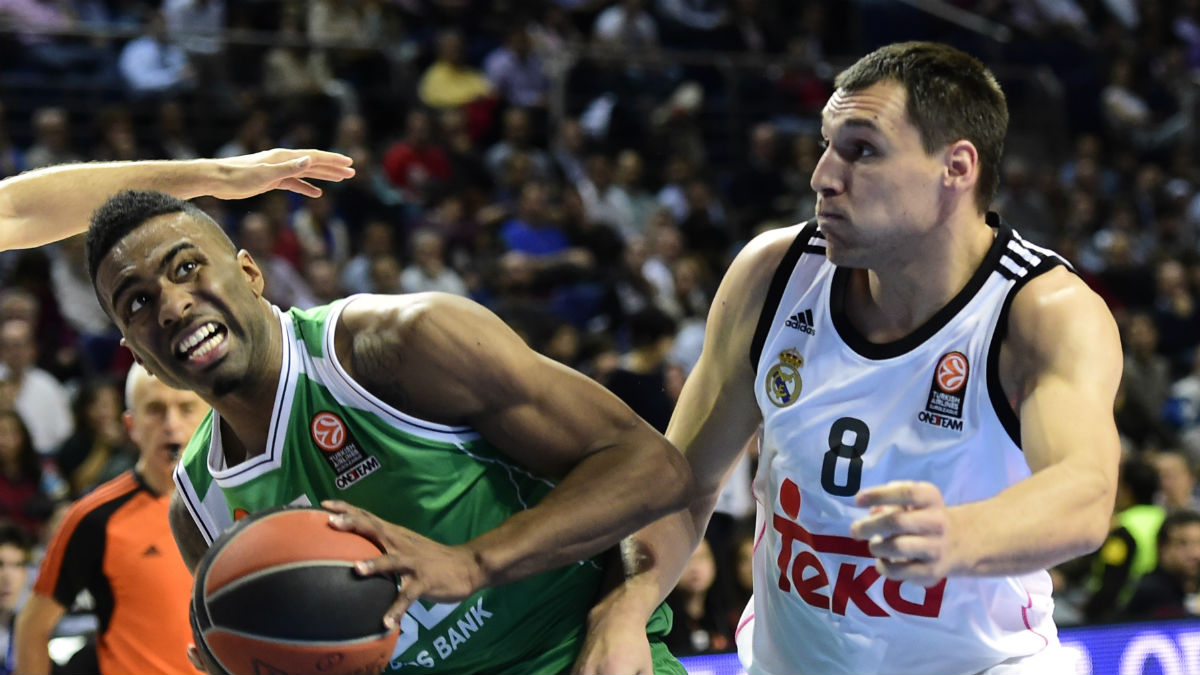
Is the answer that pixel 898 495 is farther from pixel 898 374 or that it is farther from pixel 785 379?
pixel 785 379

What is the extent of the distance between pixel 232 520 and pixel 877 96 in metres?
1.72

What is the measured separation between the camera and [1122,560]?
7.73 m

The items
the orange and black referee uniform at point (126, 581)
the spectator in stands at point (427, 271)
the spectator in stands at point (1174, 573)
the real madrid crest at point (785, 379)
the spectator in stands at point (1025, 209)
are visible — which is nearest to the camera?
the real madrid crest at point (785, 379)

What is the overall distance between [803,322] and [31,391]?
237 inches

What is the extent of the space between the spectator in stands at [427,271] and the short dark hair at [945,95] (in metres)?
6.58

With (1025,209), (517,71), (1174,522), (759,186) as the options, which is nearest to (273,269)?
(517,71)

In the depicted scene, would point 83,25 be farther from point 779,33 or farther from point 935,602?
point 935,602

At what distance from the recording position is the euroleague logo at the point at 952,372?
9.78 feet

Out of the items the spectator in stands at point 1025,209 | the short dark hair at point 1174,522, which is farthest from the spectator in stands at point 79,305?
the spectator in stands at point 1025,209

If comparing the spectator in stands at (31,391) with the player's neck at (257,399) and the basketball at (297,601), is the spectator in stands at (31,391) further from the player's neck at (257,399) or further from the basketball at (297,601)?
the basketball at (297,601)

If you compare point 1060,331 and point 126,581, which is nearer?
point 1060,331

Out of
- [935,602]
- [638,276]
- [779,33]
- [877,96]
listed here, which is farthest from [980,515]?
[779,33]

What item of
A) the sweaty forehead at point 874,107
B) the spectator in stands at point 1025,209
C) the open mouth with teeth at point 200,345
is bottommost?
the spectator in stands at point 1025,209

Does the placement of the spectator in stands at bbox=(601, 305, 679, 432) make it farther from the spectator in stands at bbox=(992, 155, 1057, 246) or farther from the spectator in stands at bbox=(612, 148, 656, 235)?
the spectator in stands at bbox=(992, 155, 1057, 246)
